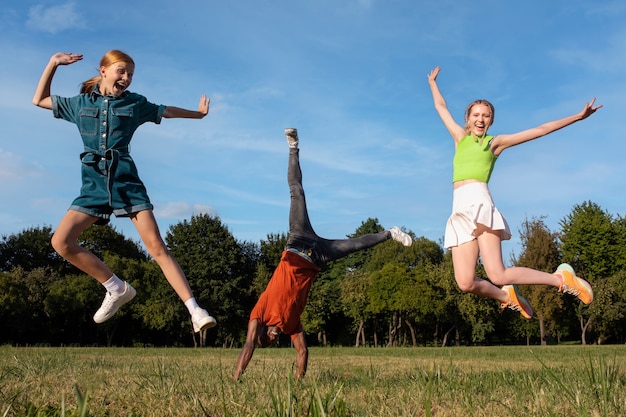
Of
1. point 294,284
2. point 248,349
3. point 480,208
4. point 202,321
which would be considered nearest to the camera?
point 202,321

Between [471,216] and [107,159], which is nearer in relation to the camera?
[107,159]

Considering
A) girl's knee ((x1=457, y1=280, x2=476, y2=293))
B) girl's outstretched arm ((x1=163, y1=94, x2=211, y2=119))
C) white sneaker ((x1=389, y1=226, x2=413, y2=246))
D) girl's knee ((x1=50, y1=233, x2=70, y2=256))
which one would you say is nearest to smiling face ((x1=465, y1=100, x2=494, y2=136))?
girl's knee ((x1=457, y1=280, x2=476, y2=293))

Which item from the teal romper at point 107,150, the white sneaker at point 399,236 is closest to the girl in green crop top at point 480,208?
the white sneaker at point 399,236

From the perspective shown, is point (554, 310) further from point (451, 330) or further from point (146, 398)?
point (146, 398)

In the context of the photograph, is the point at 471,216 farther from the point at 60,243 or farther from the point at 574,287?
the point at 60,243

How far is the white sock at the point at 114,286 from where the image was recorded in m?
5.95

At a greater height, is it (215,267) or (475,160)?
(215,267)

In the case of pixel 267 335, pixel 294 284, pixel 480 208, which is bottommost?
pixel 267 335

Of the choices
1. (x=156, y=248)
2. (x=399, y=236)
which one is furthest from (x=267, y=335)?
(x=399, y=236)

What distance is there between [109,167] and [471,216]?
12.0 feet

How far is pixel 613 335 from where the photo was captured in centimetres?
5972

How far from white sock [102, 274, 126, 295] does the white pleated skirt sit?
343cm

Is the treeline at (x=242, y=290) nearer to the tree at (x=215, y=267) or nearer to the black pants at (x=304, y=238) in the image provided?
the tree at (x=215, y=267)

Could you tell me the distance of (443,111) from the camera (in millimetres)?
7094
